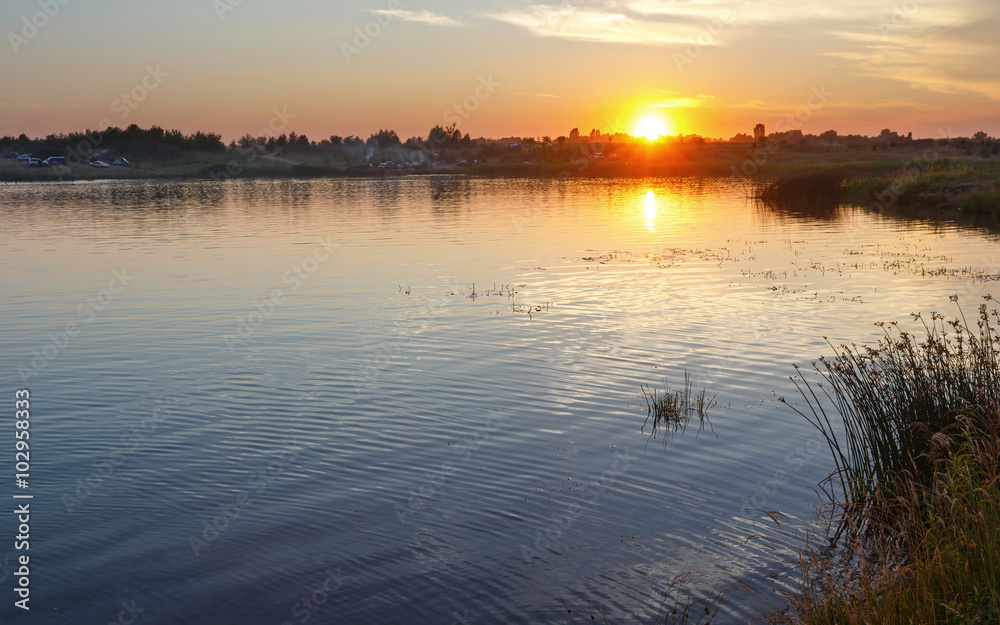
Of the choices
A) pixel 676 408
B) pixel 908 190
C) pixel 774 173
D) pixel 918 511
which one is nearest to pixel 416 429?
pixel 676 408

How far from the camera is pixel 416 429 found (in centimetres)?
1299

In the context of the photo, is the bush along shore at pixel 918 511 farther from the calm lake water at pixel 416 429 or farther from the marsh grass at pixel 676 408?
the marsh grass at pixel 676 408

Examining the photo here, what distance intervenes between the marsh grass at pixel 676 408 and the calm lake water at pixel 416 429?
0.90 ft

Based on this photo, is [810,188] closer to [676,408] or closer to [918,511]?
[676,408]

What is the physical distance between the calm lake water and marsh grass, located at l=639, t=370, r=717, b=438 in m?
0.27

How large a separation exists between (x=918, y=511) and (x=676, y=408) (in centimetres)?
573

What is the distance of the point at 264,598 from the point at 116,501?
339 centimetres

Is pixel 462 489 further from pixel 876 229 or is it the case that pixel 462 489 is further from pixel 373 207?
→ pixel 373 207

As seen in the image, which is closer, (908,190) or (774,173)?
(908,190)

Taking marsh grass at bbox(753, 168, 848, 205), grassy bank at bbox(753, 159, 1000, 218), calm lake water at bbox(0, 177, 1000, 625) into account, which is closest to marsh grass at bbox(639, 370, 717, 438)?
calm lake water at bbox(0, 177, 1000, 625)

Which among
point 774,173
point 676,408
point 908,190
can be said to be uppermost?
point 774,173

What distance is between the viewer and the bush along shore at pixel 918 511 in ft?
18.9

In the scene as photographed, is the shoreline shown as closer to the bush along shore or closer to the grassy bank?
the grassy bank

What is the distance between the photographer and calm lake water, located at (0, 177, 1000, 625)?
8422 millimetres
